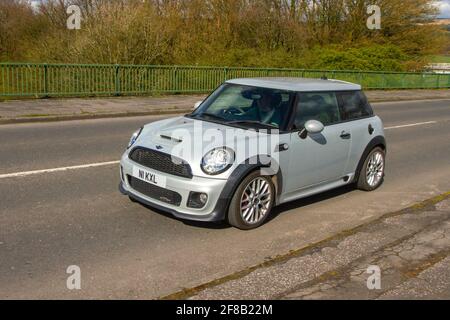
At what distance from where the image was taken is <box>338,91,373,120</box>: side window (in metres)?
6.75

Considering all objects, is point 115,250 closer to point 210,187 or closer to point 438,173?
point 210,187

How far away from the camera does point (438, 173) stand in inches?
353

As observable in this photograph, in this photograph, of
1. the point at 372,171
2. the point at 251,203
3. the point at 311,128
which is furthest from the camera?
the point at 372,171

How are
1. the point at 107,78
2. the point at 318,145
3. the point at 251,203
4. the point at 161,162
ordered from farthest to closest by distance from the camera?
the point at 107,78 → the point at 318,145 → the point at 251,203 → the point at 161,162

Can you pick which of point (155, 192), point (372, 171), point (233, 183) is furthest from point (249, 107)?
point (372, 171)

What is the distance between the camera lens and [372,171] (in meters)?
7.38

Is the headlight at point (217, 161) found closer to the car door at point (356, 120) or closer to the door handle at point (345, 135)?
the door handle at point (345, 135)

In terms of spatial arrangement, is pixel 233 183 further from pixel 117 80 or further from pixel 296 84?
pixel 117 80

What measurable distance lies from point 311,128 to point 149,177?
6.31 ft

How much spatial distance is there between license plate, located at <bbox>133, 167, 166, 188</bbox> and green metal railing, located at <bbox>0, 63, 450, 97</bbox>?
11845mm

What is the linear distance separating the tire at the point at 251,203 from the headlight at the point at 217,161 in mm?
267

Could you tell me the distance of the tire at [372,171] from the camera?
283 inches

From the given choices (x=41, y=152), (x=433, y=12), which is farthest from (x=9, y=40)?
(x=433, y=12)

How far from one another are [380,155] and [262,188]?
2.70 m
